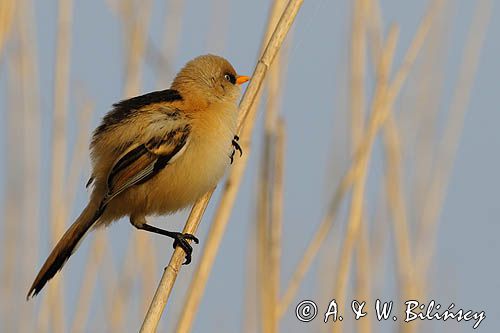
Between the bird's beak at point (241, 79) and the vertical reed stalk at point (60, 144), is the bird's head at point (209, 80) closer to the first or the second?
the bird's beak at point (241, 79)

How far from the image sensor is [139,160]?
2018mm

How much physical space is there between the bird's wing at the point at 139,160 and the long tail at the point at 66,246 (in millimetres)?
70

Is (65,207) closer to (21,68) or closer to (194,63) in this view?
(21,68)

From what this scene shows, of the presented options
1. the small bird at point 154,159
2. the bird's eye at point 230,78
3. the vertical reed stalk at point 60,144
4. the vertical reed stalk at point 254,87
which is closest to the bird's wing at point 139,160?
the small bird at point 154,159

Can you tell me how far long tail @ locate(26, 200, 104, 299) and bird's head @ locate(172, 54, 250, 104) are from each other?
0.41 meters

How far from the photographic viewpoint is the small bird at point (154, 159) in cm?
201

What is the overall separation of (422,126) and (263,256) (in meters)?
0.85

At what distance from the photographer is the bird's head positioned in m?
2.23

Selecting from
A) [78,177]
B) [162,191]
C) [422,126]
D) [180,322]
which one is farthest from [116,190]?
[422,126]

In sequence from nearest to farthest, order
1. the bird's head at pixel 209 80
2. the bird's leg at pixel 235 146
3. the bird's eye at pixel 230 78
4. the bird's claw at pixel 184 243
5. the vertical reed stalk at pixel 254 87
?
the vertical reed stalk at pixel 254 87 → the bird's claw at pixel 184 243 → the bird's leg at pixel 235 146 → the bird's head at pixel 209 80 → the bird's eye at pixel 230 78

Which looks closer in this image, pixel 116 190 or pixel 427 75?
pixel 116 190

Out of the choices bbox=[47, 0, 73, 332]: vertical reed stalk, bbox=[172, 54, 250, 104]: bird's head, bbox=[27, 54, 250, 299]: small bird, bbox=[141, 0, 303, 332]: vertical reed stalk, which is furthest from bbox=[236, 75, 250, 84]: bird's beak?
bbox=[47, 0, 73, 332]: vertical reed stalk

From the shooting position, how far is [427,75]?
8.84 ft

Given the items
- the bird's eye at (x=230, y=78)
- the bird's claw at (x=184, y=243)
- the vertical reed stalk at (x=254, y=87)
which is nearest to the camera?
the vertical reed stalk at (x=254, y=87)
